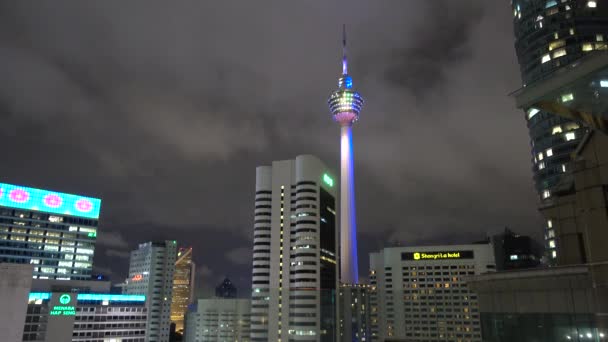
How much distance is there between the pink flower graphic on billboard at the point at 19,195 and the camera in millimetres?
168500

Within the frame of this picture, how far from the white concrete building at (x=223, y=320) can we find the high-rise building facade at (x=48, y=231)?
49.3 m

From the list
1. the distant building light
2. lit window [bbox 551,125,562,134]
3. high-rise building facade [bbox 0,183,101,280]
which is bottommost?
the distant building light

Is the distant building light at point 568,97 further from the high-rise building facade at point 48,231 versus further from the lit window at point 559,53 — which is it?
the high-rise building facade at point 48,231

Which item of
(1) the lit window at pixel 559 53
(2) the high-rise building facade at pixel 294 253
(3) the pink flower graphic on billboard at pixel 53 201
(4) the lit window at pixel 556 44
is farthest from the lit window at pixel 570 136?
(3) the pink flower graphic on billboard at pixel 53 201

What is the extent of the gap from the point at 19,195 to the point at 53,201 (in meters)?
11.6

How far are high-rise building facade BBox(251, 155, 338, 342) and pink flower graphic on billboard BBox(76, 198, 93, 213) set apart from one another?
71774 millimetres

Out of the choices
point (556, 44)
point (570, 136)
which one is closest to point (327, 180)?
point (570, 136)

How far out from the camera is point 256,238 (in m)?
163

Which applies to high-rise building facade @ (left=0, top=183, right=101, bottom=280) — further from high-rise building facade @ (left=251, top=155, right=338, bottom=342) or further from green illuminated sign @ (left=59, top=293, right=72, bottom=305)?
high-rise building facade @ (left=251, top=155, right=338, bottom=342)

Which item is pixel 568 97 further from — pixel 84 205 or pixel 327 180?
pixel 84 205

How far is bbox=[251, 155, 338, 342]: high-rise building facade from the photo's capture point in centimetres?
14188

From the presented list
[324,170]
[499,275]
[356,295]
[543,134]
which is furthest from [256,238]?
[499,275]

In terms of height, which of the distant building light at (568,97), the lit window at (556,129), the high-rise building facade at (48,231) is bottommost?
the distant building light at (568,97)

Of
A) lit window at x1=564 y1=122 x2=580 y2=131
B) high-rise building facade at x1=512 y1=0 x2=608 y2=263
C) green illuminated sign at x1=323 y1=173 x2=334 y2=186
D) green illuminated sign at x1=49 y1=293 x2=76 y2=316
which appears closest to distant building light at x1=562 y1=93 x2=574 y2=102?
high-rise building facade at x1=512 y1=0 x2=608 y2=263
